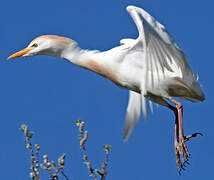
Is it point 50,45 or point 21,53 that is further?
point 21,53

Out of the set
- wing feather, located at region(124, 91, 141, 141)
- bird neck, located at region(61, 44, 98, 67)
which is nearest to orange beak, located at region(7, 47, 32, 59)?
bird neck, located at region(61, 44, 98, 67)

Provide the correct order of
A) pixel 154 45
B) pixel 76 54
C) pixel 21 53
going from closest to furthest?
1. pixel 154 45
2. pixel 76 54
3. pixel 21 53

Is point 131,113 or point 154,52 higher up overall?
point 154,52

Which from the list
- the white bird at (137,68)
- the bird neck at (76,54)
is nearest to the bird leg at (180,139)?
A: the white bird at (137,68)

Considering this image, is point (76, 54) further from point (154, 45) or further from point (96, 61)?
point (154, 45)

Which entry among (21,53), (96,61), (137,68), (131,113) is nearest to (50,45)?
(21,53)

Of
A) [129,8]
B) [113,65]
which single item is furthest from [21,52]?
[129,8]

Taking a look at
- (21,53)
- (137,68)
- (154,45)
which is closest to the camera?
(154,45)

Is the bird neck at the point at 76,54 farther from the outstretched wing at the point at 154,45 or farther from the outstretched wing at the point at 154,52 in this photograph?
the outstretched wing at the point at 154,45

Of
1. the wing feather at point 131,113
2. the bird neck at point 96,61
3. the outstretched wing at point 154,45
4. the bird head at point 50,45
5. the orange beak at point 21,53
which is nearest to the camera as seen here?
the outstretched wing at point 154,45

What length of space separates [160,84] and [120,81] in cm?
62

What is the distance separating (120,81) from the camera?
774cm

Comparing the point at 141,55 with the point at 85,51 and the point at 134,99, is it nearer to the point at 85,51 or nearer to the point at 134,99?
the point at 85,51

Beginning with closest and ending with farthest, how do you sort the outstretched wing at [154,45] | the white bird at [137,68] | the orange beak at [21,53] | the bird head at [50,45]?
the outstretched wing at [154,45]
the white bird at [137,68]
the bird head at [50,45]
the orange beak at [21,53]
